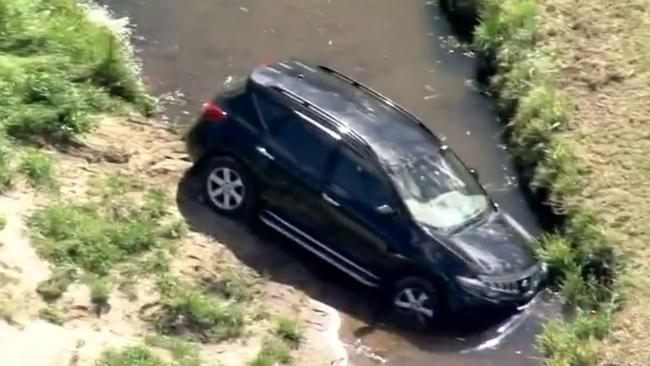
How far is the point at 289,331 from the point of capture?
45.7 ft

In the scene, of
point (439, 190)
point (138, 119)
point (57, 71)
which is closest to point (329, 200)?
point (439, 190)

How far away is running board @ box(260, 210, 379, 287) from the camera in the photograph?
14.8 meters

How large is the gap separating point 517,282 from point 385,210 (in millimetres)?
1581

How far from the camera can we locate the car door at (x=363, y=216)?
14633 millimetres

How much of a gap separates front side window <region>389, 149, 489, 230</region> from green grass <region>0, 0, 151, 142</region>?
4.01 m

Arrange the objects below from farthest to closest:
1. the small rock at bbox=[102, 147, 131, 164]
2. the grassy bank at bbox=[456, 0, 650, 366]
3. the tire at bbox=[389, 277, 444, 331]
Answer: the small rock at bbox=[102, 147, 131, 164] < the tire at bbox=[389, 277, 444, 331] < the grassy bank at bbox=[456, 0, 650, 366]

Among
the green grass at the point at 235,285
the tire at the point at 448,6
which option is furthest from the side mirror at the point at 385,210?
the tire at the point at 448,6

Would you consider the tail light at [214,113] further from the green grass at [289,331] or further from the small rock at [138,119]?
the green grass at [289,331]

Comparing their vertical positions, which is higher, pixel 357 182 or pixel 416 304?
pixel 357 182

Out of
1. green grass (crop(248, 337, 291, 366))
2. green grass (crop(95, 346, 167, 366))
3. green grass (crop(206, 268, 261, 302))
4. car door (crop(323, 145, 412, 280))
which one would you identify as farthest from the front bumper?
green grass (crop(95, 346, 167, 366))

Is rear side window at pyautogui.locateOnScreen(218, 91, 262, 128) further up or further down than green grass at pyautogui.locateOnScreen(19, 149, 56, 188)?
further up

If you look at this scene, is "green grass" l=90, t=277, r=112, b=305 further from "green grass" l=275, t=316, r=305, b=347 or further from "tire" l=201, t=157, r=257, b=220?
"tire" l=201, t=157, r=257, b=220

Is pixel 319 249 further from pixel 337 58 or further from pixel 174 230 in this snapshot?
pixel 337 58

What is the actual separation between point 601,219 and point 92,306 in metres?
5.80
